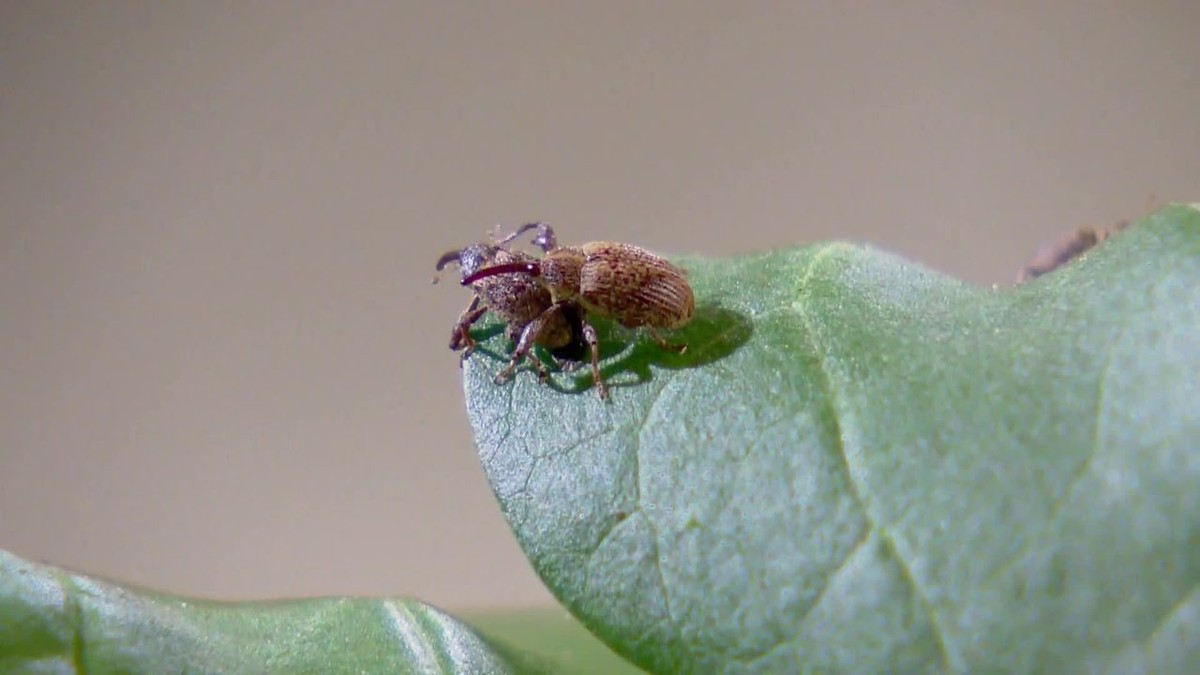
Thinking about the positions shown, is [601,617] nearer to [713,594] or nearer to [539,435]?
[713,594]

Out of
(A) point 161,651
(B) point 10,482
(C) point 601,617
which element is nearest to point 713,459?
(C) point 601,617

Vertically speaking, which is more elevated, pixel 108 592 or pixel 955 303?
pixel 955 303

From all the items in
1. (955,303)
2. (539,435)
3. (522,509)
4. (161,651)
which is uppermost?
(955,303)

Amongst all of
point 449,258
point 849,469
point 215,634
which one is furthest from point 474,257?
point 849,469

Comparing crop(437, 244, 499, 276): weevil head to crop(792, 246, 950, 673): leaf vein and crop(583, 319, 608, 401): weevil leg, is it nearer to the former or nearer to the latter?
crop(583, 319, 608, 401): weevil leg

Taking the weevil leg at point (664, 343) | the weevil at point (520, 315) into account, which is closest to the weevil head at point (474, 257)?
the weevil at point (520, 315)

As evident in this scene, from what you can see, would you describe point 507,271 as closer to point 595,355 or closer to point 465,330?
point 465,330
